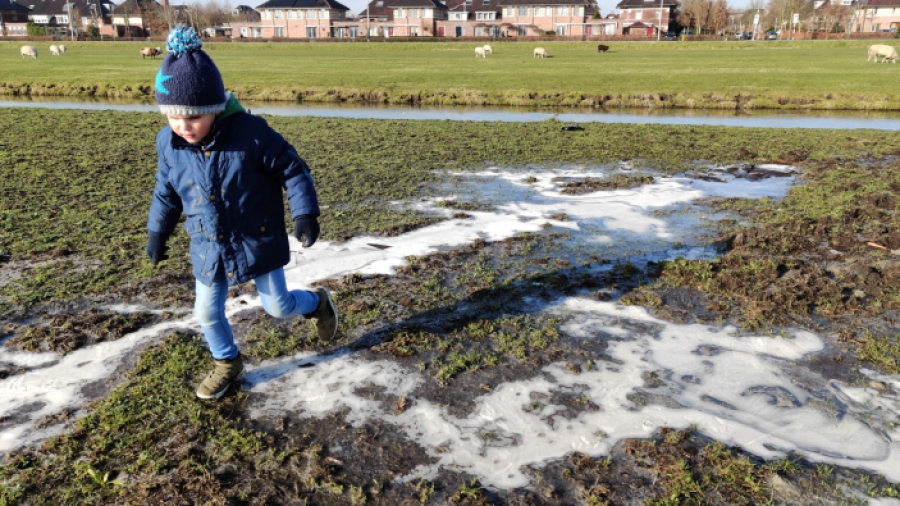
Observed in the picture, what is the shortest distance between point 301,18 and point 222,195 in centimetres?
11593

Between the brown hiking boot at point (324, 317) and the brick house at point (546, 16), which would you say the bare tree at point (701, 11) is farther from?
the brown hiking boot at point (324, 317)

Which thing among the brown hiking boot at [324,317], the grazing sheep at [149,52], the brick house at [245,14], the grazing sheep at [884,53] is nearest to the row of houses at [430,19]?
the brick house at [245,14]

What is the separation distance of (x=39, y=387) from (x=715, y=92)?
80.5 ft

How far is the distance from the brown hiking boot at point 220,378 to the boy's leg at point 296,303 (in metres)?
0.40

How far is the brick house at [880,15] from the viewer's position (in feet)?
333

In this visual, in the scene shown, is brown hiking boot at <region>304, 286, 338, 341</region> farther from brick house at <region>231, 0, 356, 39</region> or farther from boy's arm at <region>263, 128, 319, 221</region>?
brick house at <region>231, 0, 356, 39</region>

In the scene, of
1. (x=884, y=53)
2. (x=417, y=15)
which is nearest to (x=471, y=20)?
(x=417, y=15)

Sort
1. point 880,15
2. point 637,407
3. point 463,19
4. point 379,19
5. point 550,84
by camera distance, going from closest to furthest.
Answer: point 637,407, point 550,84, point 880,15, point 463,19, point 379,19

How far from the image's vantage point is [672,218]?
770 centimetres

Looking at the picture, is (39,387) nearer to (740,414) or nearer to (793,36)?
(740,414)

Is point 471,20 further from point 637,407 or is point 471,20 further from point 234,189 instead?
point 637,407

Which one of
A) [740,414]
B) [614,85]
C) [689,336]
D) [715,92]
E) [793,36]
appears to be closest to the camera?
[740,414]

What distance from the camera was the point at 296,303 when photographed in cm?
409

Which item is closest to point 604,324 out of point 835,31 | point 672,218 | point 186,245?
point 672,218
